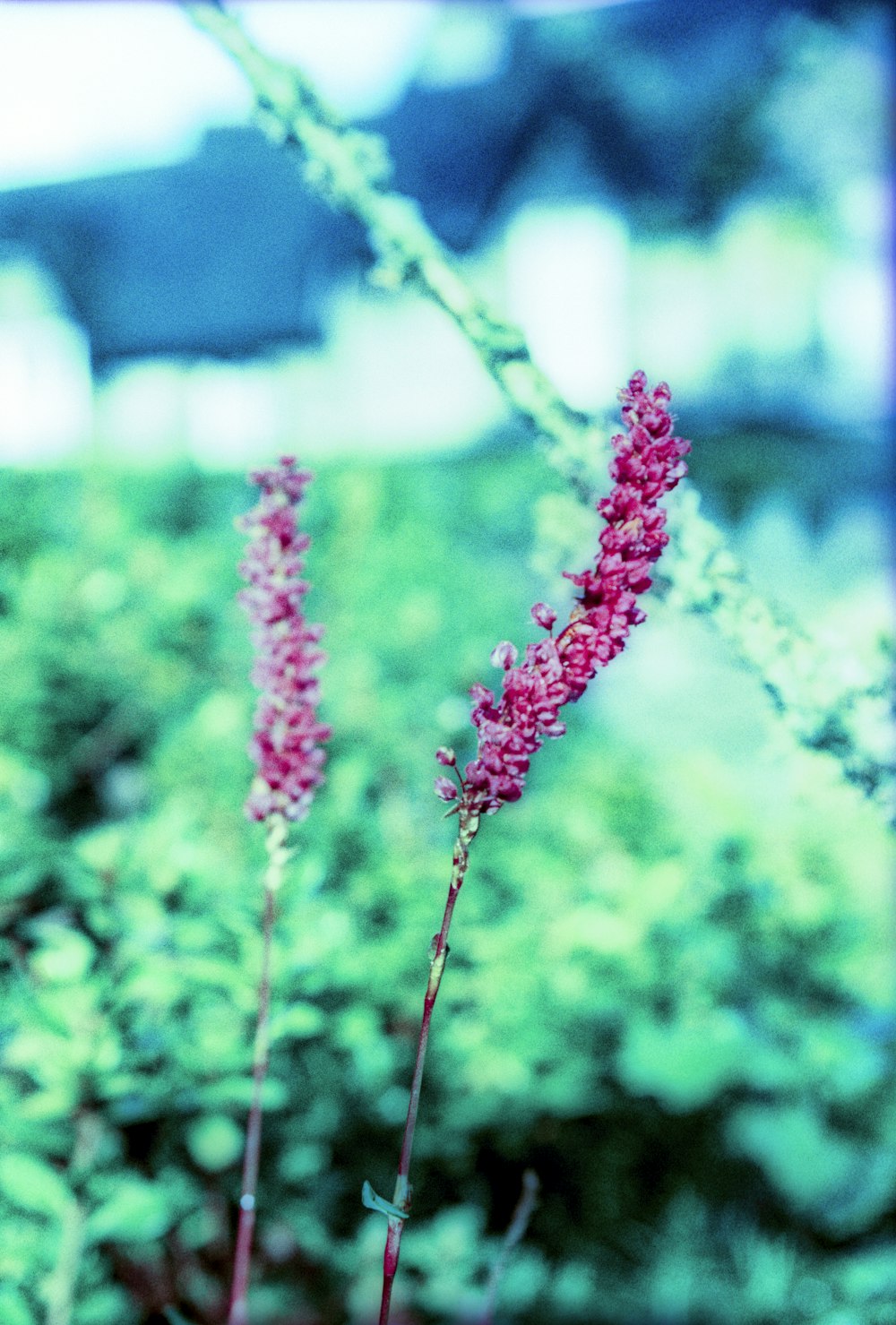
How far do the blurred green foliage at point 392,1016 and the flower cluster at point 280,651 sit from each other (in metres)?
0.38

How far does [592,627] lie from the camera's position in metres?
0.67

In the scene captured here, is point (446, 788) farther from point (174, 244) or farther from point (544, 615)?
point (174, 244)

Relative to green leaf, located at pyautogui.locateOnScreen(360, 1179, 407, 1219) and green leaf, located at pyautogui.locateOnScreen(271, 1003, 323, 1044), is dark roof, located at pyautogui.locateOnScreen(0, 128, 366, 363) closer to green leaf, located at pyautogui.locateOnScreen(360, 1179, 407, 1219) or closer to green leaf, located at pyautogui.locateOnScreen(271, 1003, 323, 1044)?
green leaf, located at pyautogui.locateOnScreen(271, 1003, 323, 1044)

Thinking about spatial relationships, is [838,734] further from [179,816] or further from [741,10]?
[741,10]

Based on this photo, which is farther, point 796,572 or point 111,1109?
point 796,572

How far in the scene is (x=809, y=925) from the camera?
1.69 metres

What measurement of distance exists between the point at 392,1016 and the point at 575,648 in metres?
1.31

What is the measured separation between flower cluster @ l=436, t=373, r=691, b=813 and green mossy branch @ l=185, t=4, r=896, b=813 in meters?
0.34

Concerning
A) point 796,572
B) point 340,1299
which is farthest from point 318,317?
point 340,1299

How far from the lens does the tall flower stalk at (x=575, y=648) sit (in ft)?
2.15

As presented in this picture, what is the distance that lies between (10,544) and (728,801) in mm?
1378

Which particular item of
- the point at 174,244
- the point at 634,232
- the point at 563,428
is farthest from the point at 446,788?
the point at 174,244

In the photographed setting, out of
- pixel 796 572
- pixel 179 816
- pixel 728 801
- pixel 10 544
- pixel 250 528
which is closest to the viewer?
pixel 250 528

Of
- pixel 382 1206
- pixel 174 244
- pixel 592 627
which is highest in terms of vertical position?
pixel 174 244
